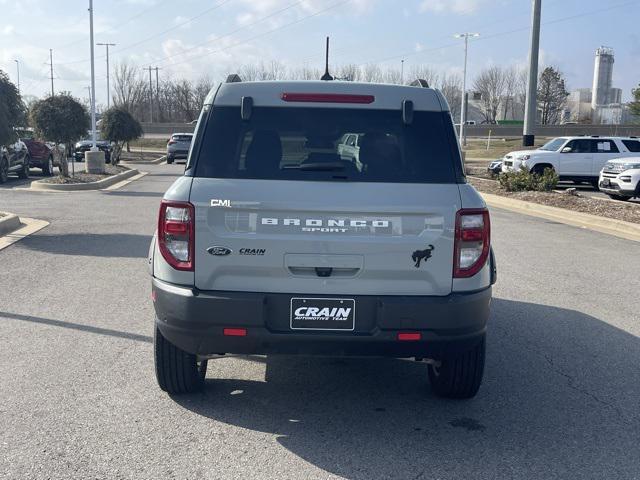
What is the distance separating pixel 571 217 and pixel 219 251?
1294cm

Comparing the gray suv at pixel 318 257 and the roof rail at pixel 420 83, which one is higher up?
the roof rail at pixel 420 83

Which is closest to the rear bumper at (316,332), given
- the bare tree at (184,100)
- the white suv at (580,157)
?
the white suv at (580,157)

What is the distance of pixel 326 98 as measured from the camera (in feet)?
13.9

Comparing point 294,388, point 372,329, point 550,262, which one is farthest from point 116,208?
point 372,329

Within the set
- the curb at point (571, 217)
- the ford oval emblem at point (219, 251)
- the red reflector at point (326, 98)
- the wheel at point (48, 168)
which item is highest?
the red reflector at point (326, 98)

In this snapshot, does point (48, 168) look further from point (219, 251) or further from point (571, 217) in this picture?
point (219, 251)

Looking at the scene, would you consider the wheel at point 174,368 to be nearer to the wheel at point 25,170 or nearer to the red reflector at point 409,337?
the red reflector at point 409,337

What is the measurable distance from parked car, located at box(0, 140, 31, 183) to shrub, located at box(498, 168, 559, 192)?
1465 cm

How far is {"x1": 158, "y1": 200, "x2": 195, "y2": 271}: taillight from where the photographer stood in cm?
394

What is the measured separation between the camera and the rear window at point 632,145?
2448 cm

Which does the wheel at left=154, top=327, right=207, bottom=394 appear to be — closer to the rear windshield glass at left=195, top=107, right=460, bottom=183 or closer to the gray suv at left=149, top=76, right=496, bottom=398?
the gray suv at left=149, top=76, right=496, bottom=398

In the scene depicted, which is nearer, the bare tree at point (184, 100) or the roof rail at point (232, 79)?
the roof rail at point (232, 79)

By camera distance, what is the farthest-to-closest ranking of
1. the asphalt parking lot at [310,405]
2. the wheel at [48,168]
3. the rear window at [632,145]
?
the wheel at [48,168] → the rear window at [632,145] → the asphalt parking lot at [310,405]

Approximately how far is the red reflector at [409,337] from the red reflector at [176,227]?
1.35m
